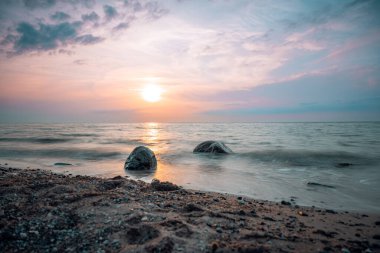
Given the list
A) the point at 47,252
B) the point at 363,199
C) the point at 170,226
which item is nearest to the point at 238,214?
the point at 170,226

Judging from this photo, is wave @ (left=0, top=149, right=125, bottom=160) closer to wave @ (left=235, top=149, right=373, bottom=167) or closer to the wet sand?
wave @ (left=235, top=149, right=373, bottom=167)

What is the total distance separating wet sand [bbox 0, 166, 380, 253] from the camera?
3.12 metres

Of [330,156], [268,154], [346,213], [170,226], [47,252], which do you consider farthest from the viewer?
[268,154]

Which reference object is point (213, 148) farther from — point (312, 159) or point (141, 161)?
point (141, 161)

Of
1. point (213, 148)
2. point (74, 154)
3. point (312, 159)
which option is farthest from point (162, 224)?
point (74, 154)

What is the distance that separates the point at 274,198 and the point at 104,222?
13.9ft

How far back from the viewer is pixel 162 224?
11.9ft

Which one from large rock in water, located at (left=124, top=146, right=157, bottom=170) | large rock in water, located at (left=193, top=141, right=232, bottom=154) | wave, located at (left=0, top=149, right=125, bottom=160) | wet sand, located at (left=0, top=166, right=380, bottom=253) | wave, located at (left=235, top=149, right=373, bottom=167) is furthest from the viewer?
large rock in water, located at (left=193, top=141, right=232, bottom=154)

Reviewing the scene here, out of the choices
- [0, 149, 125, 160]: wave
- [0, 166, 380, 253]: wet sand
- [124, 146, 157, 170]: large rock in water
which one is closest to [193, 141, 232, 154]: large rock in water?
[0, 149, 125, 160]: wave

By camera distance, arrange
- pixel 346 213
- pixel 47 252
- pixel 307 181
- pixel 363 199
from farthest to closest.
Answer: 1. pixel 307 181
2. pixel 363 199
3. pixel 346 213
4. pixel 47 252

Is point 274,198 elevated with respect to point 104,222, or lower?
lower

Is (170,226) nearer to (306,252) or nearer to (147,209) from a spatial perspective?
(147,209)

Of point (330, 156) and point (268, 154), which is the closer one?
point (330, 156)

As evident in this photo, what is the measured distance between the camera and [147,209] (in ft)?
14.1
